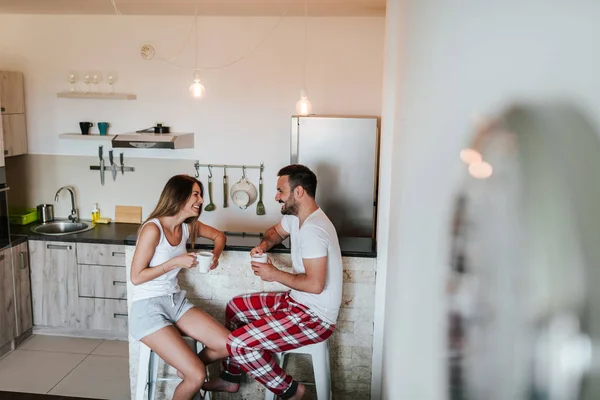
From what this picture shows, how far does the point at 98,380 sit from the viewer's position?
12.8ft

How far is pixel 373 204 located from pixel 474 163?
3520 mm

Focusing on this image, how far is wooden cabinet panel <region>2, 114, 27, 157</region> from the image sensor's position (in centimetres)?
467

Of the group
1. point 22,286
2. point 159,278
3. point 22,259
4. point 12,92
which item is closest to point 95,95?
point 12,92

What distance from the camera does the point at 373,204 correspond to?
432cm

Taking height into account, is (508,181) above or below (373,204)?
above

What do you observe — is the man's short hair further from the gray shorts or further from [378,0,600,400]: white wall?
the gray shorts

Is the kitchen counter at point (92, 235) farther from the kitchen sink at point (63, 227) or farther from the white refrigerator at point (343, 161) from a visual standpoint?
the white refrigerator at point (343, 161)

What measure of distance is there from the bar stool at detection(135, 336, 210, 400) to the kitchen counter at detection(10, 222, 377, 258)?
1.79ft

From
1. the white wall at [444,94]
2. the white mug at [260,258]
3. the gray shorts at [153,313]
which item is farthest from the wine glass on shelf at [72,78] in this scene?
the white wall at [444,94]

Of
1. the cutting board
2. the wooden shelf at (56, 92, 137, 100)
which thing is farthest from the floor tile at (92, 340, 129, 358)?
the wooden shelf at (56, 92, 137, 100)

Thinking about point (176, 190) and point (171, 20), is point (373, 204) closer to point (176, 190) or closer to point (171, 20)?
point (176, 190)

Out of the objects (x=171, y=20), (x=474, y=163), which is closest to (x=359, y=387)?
(x=474, y=163)

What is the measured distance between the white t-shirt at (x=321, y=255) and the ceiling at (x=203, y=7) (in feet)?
6.33

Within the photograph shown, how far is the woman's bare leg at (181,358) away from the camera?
8.74ft
